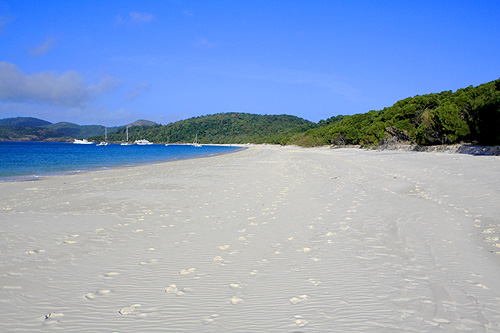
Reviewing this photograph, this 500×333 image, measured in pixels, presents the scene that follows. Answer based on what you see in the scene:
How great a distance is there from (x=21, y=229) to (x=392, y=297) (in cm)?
718

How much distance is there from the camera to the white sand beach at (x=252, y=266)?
11.0ft

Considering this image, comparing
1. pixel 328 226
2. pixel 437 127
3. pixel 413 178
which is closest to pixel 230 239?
pixel 328 226

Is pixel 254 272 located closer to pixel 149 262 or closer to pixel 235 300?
pixel 235 300

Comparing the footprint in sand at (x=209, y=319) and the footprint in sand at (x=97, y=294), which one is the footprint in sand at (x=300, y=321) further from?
the footprint in sand at (x=97, y=294)

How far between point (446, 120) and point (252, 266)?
39.5m

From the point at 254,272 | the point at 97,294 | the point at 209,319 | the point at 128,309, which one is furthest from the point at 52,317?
the point at 254,272

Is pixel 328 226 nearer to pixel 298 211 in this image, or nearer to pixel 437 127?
pixel 298 211

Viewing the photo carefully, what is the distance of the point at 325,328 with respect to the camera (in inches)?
125

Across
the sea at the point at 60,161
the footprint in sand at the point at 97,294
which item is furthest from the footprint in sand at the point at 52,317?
the sea at the point at 60,161

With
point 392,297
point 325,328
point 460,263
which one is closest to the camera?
point 325,328

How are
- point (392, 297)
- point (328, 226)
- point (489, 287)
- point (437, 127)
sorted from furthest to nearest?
point (437, 127), point (328, 226), point (489, 287), point (392, 297)

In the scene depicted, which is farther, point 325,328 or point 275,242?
point 275,242

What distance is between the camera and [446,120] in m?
36.7

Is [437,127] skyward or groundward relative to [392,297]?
skyward
